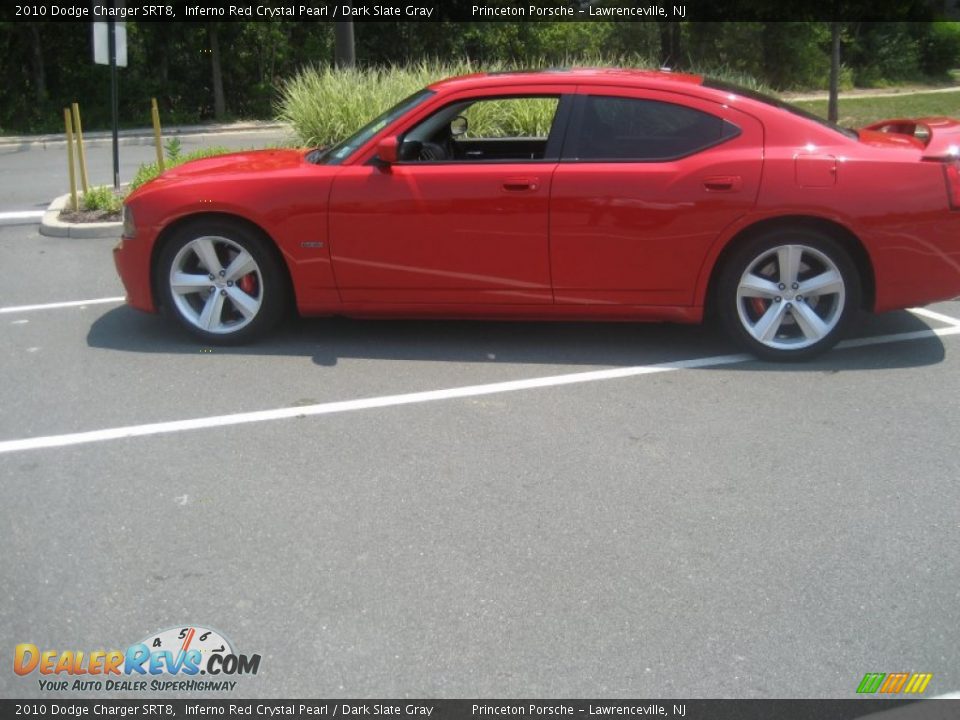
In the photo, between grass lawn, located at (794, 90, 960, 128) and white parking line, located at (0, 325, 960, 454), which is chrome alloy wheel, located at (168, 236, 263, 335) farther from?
grass lawn, located at (794, 90, 960, 128)

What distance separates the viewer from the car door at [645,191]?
18.6 feet

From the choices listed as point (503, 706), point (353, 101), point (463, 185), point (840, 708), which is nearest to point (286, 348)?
point (463, 185)

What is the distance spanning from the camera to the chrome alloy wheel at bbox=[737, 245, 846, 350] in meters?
5.74

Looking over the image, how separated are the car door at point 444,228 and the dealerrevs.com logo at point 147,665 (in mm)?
2988

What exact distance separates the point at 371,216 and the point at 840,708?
3.78m

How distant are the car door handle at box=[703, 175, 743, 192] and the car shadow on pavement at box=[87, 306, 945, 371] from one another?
3.18 ft

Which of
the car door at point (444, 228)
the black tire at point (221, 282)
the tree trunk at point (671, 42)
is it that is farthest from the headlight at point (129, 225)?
the tree trunk at point (671, 42)

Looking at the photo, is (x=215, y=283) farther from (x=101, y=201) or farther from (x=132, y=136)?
(x=132, y=136)

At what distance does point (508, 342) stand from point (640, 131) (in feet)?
4.74

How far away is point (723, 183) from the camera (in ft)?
18.6

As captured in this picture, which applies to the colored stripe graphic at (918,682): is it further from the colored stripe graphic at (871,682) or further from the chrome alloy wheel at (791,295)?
the chrome alloy wheel at (791,295)

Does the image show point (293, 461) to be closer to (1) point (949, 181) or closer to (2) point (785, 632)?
(2) point (785, 632)

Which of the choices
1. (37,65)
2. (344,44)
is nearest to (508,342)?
(344,44)

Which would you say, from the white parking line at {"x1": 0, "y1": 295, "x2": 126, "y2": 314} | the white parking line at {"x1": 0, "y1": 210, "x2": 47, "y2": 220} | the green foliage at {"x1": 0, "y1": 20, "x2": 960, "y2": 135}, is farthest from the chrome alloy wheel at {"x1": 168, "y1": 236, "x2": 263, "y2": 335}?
the green foliage at {"x1": 0, "y1": 20, "x2": 960, "y2": 135}
